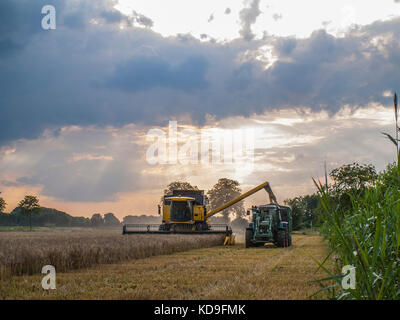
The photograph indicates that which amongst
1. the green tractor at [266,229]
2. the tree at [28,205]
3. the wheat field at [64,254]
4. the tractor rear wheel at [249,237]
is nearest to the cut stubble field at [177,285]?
the wheat field at [64,254]

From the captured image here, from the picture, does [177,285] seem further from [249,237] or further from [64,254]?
[249,237]

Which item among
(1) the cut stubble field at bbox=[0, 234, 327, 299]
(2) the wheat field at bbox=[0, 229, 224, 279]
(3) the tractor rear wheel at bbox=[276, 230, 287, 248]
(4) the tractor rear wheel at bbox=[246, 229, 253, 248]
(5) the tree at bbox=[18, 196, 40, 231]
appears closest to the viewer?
(1) the cut stubble field at bbox=[0, 234, 327, 299]

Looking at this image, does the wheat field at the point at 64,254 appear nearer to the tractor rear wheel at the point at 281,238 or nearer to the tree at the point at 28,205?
the tractor rear wheel at the point at 281,238

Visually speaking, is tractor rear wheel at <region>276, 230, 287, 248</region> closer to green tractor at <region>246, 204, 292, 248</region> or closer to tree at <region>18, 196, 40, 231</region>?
green tractor at <region>246, 204, 292, 248</region>

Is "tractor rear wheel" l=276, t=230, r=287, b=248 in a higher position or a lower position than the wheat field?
lower

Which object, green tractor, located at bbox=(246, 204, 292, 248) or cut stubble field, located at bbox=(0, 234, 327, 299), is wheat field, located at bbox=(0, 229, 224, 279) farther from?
green tractor, located at bbox=(246, 204, 292, 248)

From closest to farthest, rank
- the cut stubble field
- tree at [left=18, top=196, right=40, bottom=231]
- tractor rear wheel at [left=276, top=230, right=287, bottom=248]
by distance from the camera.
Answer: the cut stubble field
tractor rear wheel at [left=276, top=230, right=287, bottom=248]
tree at [left=18, top=196, right=40, bottom=231]

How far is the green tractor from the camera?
83.0ft

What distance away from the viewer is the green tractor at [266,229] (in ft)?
83.0

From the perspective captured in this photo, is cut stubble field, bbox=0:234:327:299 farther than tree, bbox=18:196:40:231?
No

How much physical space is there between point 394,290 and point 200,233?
2461 centimetres

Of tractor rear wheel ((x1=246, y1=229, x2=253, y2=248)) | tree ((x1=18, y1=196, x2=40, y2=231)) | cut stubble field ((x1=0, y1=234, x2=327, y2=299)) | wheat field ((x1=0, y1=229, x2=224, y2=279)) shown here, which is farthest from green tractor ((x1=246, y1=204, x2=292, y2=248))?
tree ((x1=18, y1=196, x2=40, y2=231))
